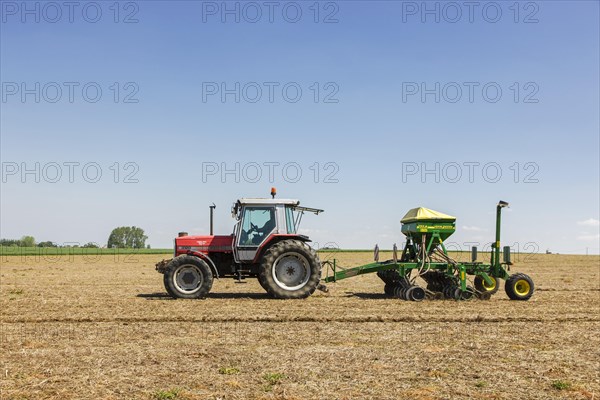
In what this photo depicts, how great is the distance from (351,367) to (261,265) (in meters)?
7.38

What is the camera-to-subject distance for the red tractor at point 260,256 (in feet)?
48.9

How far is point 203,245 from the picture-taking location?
15.5m

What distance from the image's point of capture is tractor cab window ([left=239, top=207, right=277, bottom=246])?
49.8 ft

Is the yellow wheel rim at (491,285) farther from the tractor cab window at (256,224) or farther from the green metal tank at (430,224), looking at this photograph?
the tractor cab window at (256,224)

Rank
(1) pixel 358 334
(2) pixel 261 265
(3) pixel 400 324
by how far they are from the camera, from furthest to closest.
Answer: (2) pixel 261 265, (3) pixel 400 324, (1) pixel 358 334

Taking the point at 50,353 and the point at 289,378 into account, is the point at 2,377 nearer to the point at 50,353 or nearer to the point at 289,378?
the point at 50,353

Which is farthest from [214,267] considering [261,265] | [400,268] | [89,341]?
[89,341]

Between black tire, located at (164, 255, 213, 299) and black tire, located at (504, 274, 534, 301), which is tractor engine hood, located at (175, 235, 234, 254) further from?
black tire, located at (504, 274, 534, 301)

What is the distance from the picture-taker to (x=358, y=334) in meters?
10.0

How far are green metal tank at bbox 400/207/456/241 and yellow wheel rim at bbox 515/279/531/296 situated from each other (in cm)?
218

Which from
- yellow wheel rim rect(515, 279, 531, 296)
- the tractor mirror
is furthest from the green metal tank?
yellow wheel rim rect(515, 279, 531, 296)

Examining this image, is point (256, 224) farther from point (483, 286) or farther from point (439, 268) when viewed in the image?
point (483, 286)

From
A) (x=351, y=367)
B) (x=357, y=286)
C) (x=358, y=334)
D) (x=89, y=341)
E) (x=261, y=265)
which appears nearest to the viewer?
(x=351, y=367)

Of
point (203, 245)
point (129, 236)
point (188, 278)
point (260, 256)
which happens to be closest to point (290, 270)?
point (260, 256)
